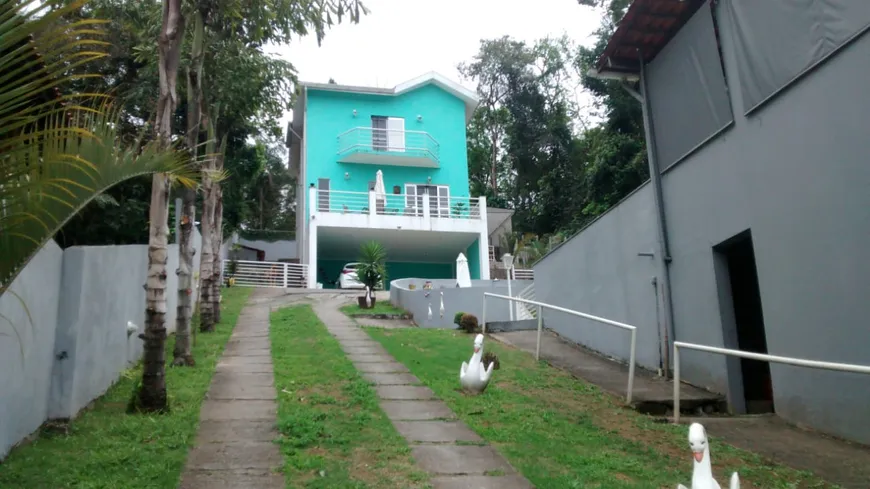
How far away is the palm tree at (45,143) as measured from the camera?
9.00 feet

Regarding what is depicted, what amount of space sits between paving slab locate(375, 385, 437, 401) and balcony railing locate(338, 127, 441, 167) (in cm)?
2108

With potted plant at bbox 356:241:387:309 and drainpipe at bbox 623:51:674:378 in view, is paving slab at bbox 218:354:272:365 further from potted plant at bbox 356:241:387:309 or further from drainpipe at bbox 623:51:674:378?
potted plant at bbox 356:241:387:309

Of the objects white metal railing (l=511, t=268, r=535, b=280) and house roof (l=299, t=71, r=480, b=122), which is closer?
white metal railing (l=511, t=268, r=535, b=280)

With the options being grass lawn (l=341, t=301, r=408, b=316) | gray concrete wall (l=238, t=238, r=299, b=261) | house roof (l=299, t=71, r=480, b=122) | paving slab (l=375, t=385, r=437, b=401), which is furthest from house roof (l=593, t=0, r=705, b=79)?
gray concrete wall (l=238, t=238, r=299, b=261)

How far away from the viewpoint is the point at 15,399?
5.06 metres

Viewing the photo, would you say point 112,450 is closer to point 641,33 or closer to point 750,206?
point 750,206

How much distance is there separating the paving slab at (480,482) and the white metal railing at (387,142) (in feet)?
79.9

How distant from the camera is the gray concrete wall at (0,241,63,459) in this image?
491 centimetres

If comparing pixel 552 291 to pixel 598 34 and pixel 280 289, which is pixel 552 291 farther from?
pixel 598 34

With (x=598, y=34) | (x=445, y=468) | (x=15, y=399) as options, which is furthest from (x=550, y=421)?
(x=598, y=34)

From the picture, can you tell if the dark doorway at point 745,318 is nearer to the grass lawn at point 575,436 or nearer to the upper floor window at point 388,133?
the grass lawn at point 575,436

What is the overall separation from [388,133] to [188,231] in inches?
A: 784

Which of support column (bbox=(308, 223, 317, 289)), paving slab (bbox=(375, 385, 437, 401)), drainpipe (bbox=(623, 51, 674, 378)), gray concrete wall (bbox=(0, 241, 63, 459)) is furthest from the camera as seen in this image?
support column (bbox=(308, 223, 317, 289))

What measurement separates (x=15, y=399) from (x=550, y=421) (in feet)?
15.7
